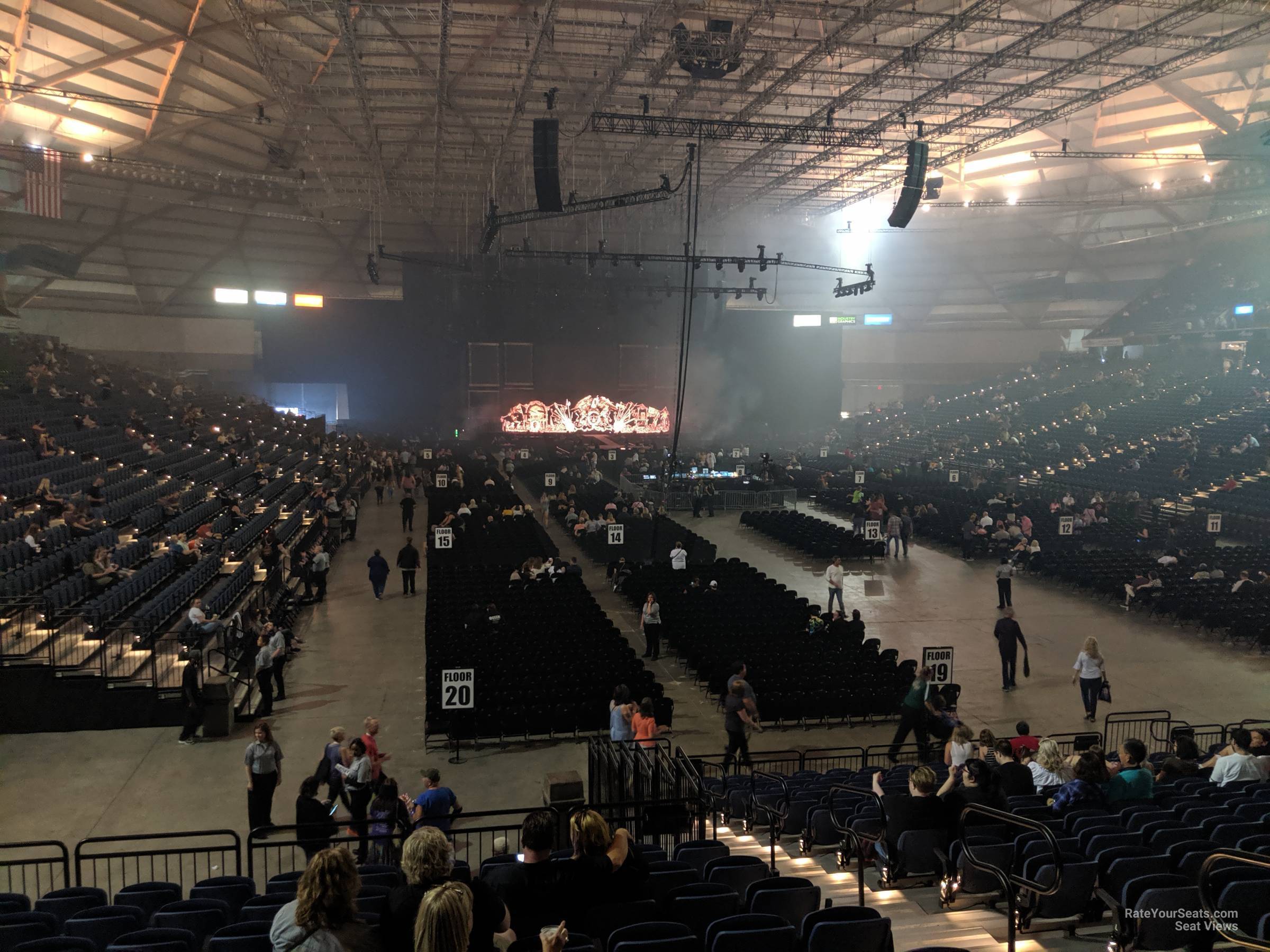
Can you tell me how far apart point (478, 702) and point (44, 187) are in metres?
24.1

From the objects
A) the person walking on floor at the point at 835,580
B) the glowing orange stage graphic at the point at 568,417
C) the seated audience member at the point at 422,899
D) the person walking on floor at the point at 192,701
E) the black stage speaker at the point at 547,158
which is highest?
the black stage speaker at the point at 547,158

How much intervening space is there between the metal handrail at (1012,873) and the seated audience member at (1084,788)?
4.54ft

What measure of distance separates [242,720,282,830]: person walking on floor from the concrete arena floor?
0.65 m

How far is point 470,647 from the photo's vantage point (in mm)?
13352

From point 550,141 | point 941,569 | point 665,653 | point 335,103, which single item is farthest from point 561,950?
point 335,103

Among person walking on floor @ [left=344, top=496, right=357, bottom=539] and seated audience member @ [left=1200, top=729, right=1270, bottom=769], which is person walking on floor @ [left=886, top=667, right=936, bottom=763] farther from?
person walking on floor @ [left=344, top=496, right=357, bottom=539]

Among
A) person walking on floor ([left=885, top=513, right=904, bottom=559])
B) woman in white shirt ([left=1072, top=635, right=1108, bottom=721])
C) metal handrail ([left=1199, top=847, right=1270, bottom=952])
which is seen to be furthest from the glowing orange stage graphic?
metal handrail ([left=1199, top=847, right=1270, bottom=952])

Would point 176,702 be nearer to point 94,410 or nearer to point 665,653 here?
point 665,653

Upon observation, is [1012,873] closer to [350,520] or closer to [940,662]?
[940,662]

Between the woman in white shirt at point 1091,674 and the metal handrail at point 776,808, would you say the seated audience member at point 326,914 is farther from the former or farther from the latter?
the woman in white shirt at point 1091,674

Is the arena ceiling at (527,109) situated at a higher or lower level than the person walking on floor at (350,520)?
higher

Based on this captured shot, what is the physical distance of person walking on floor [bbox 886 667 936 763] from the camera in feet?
34.6

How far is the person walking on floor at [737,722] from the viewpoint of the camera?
10656 mm

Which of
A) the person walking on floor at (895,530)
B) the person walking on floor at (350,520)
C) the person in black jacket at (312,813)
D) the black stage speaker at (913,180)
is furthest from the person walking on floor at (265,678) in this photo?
the person walking on floor at (895,530)
